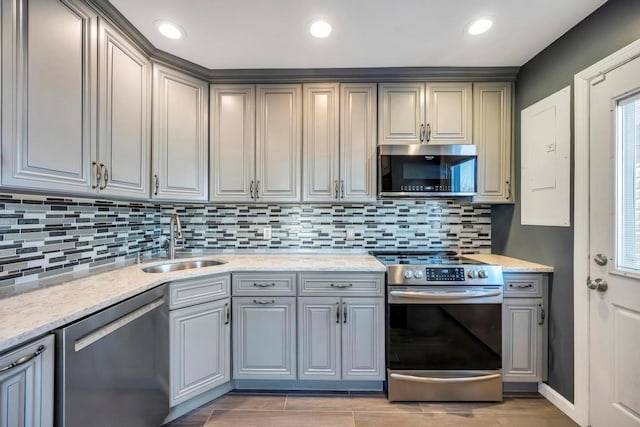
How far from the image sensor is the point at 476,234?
262cm

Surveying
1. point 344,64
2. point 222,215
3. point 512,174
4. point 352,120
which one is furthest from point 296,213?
point 512,174

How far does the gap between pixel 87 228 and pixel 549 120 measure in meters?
3.13

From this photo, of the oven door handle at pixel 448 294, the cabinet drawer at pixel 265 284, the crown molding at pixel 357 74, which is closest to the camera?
the oven door handle at pixel 448 294

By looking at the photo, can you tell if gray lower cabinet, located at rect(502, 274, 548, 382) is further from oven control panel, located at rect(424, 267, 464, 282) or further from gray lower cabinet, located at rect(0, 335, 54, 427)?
gray lower cabinet, located at rect(0, 335, 54, 427)

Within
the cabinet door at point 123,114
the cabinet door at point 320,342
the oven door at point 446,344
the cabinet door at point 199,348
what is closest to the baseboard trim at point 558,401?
the oven door at point 446,344

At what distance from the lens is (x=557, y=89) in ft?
6.20

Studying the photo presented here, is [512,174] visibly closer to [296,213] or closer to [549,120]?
[549,120]

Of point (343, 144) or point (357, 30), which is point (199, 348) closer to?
point (343, 144)

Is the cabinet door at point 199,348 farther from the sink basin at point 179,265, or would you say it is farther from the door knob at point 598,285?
the door knob at point 598,285

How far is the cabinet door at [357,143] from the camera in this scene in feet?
7.55

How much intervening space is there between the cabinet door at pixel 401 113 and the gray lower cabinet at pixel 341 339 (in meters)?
1.26

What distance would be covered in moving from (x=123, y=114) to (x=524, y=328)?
9.64ft

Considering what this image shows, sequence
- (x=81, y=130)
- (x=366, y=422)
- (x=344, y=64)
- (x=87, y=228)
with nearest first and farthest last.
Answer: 1. (x=81, y=130)
2. (x=366, y=422)
3. (x=87, y=228)
4. (x=344, y=64)

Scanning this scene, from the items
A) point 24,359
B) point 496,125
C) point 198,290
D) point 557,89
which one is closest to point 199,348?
point 198,290
